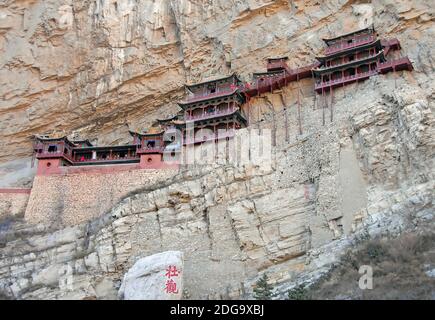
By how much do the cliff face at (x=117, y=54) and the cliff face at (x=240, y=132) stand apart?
9cm

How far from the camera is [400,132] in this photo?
22.9m

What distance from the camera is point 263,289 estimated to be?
19.8 m

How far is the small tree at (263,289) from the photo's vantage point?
1879 centimetres

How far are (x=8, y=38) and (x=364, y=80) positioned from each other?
936 inches

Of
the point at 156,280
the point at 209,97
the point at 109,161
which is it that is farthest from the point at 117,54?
the point at 156,280

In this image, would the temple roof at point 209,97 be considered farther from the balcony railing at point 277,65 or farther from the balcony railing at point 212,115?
the balcony railing at point 277,65

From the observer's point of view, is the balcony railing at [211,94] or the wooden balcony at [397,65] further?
the balcony railing at [211,94]

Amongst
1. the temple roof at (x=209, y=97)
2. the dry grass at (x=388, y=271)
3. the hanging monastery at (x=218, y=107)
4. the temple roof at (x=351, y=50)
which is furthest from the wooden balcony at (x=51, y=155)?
the dry grass at (x=388, y=271)

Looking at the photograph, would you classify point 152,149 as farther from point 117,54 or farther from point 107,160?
point 117,54

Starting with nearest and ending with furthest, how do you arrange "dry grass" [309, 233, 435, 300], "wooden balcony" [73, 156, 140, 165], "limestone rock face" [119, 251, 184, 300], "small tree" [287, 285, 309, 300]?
"dry grass" [309, 233, 435, 300]
"small tree" [287, 285, 309, 300]
"limestone rock face" [119, 251, 184, 300]
"wooden balcony" [73, 156, 140, 165]

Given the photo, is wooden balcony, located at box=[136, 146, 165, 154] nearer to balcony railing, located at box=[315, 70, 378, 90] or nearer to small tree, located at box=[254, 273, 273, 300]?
balcony railing, located at box=[315, 70, 378, 90]

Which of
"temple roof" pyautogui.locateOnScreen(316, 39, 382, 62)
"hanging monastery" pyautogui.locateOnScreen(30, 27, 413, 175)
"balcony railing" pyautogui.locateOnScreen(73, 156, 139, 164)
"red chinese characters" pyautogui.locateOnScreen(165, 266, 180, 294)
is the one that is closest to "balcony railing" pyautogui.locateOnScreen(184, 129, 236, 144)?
"hanging monastery" pyautogui.locateOnScreen(30, 27, 413, 175)

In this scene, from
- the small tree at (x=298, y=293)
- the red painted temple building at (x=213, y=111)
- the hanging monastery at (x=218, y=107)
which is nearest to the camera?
the small tree at (x=298, y=293)

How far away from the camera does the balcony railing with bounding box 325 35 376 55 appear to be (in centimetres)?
2915
